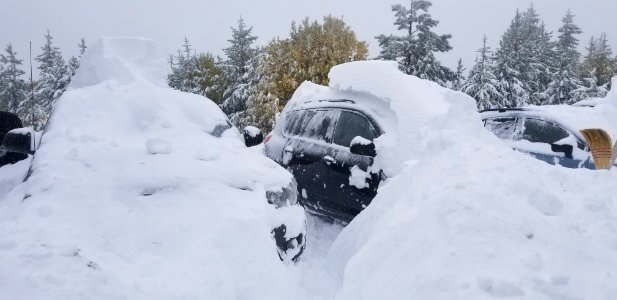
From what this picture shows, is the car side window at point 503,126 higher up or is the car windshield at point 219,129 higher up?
the car side window at point 503,126

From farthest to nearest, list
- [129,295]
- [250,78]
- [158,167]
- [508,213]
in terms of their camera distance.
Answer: [250,78] < [158,167] < [508,213] < [129,295]

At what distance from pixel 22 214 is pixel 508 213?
2.85 m

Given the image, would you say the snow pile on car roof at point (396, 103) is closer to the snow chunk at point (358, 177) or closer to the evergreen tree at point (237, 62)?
the snow chunk at point (358, 177)

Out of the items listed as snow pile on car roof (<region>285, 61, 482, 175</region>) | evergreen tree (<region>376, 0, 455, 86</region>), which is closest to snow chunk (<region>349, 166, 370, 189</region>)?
snow pile on car roof (<region>285, 61, 482, 175</region>)

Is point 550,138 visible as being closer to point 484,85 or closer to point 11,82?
point 484,85

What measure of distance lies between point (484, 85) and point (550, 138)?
66.8 ft

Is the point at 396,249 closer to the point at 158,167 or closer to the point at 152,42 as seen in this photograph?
the point at 158,167

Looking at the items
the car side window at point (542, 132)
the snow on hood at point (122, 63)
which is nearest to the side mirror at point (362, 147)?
the snow on hood at point (122, 63)

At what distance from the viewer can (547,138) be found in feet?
21.3

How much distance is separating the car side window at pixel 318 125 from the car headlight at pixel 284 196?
6.74ft

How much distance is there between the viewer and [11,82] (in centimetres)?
3569

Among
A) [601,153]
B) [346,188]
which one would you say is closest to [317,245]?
[346,188]

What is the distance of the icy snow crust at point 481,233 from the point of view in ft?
7.30

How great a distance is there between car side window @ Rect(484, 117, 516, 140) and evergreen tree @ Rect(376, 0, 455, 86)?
17745 millimetres
